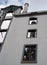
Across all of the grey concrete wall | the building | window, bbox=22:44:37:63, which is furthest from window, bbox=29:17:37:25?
window, bbox=22:44:37:63

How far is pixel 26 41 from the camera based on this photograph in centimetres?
2025

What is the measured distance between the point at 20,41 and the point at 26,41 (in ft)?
2.18

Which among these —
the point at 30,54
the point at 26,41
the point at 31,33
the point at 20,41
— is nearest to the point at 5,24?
the point at 31,33

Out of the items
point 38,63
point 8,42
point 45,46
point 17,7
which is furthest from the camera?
point 17,7

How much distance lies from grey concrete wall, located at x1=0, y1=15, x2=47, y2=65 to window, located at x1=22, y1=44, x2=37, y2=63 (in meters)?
0.34

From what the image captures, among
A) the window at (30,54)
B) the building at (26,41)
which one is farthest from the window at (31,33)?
the window at (30,54)

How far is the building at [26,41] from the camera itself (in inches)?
717

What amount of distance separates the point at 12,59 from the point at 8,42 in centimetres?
284

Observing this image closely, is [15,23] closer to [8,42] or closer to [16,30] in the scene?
[16,30]

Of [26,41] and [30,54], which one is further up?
[26,41]

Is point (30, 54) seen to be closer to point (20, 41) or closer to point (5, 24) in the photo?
point (20, 41)

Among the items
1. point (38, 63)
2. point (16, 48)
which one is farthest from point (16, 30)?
point (38, 63)

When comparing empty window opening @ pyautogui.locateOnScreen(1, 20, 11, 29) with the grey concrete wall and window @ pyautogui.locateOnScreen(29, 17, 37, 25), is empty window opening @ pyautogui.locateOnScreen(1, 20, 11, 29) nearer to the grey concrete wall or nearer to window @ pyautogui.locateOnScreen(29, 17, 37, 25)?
the grey concrete wall

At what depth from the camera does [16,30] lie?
2211 cm
